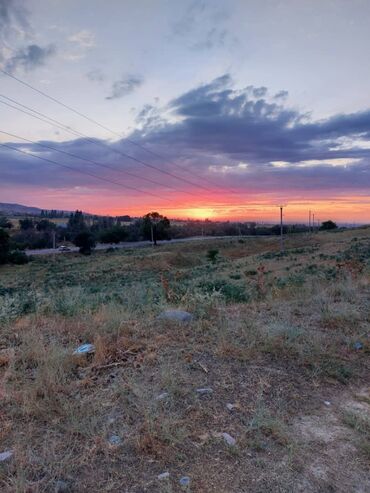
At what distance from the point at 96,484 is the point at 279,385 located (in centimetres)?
206

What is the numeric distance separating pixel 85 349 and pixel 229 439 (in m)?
2.13

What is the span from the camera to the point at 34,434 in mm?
2869

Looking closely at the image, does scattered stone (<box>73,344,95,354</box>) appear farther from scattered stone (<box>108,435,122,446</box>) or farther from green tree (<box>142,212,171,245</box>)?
green tree (<box>142,212,171,245</box>)

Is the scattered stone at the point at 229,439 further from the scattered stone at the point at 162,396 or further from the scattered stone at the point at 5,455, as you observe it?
the scattered stone at the point at 5,455

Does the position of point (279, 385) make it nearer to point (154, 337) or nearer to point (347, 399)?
point (347, 399)

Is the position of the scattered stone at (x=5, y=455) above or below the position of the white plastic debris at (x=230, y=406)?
above

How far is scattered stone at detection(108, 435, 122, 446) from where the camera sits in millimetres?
2729

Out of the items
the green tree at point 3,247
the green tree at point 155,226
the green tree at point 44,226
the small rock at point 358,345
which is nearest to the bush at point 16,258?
the green tree at point 3,247

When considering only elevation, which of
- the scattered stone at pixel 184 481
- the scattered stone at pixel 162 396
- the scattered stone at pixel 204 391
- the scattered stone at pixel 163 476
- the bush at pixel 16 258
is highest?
the scattered stone at pixel 162 396

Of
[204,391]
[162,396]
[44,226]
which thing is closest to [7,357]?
[162,396]

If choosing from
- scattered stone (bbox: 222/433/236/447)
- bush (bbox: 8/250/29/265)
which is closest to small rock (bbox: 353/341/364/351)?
scattered stone (bbox: 222/433/236/447)

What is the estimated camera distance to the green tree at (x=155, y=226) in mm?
70562

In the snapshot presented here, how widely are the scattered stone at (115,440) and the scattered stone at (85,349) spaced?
5.08 feet

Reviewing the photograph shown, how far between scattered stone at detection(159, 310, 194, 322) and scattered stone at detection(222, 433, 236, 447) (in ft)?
8.62
